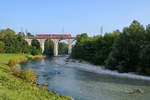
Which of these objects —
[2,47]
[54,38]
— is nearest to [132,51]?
[2,47]

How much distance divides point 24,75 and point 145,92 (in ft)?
59.4

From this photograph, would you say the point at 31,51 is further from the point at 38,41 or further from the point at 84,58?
the point at 84,58

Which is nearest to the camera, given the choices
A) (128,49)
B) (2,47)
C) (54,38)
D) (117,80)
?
(117,80)

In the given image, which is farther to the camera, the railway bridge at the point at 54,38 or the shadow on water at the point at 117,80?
the railway bridge at the point at 54,38

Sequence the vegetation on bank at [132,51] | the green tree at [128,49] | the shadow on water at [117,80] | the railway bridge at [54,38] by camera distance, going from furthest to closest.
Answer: the railway bridge at [54,38] < the green tree at [128,49] < the vegetation on bank at [132,51] < the shadow on water at [117,80]

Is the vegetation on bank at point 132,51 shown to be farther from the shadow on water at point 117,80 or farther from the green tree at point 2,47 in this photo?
the green tree at point 2,47

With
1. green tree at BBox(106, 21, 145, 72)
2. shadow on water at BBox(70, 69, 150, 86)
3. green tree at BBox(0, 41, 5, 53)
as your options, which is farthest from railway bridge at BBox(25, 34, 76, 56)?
shadow on water at BBox(70, 69, 150, 86)

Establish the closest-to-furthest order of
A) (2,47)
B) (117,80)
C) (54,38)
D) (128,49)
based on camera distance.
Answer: (117,80) → (128,49) → (2,47) → (54,38)

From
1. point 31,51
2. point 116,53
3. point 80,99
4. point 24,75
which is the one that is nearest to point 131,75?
point 116,53

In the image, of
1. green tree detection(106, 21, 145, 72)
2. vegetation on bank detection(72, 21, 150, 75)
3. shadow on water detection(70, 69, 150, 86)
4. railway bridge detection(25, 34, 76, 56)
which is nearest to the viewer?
shadow on water detection(70, 69, 150, 86)

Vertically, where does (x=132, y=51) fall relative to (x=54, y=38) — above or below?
below

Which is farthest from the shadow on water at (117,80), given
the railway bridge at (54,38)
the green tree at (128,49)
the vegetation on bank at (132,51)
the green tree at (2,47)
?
the railway bridge at (54,38)

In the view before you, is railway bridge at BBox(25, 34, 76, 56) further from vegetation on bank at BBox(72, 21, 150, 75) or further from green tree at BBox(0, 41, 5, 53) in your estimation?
vegetation on bank at BBox(72, 21, 150, 75)

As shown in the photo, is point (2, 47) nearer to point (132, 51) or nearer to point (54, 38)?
point (54, 38)
